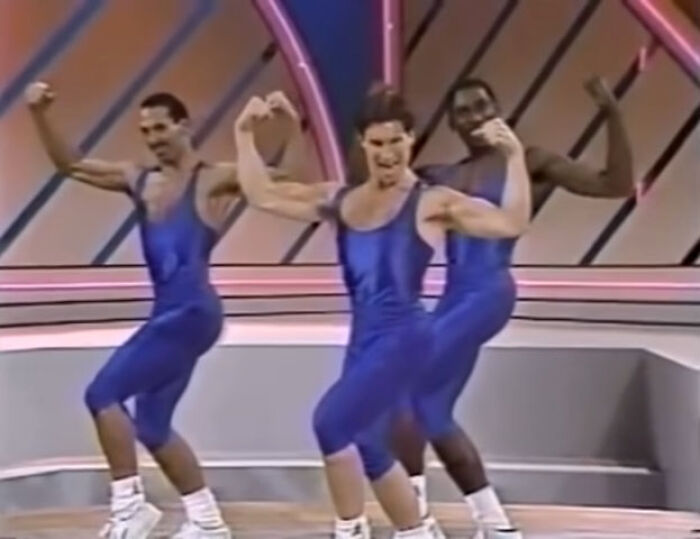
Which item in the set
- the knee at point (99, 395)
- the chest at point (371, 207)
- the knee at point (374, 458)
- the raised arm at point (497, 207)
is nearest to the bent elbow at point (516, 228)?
the raised arm at point (497, 207)

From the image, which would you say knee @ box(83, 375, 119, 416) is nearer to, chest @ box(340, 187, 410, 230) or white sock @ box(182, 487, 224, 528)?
white sock @ box(182, 487, 224, 528)

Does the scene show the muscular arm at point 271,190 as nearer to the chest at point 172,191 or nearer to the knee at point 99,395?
the chest at point 172,191

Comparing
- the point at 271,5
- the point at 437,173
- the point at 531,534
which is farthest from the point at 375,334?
the point at 271,5

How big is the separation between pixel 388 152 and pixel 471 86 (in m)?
0.16

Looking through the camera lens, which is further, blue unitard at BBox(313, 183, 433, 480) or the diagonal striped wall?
the diagonal striped wall

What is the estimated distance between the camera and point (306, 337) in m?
1.49

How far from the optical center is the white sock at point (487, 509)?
55.7 inches

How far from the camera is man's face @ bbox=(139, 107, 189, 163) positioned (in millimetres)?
1424

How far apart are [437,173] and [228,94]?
0.28 metres

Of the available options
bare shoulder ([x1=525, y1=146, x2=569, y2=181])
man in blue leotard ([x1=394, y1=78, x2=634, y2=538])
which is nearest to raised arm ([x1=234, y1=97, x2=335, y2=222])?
man in blue leotard ([x1=394, y1=78, x2=634, y2=538])

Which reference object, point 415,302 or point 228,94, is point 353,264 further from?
point 228,94

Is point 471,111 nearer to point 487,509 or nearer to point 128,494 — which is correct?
point 487,509

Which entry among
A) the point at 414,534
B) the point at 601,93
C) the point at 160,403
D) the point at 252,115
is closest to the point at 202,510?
the point at 160,403

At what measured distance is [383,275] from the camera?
136 centimetres
